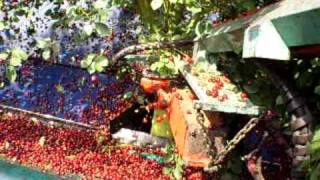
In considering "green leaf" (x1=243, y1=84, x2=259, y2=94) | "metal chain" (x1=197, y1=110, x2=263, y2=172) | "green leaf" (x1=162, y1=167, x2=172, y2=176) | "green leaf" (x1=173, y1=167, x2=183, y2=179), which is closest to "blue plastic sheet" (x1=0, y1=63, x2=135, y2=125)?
Answer: "green leaf" (x1=162, y1=167, x2=172, y2=176)

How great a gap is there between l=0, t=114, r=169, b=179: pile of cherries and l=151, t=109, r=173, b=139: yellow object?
59cm

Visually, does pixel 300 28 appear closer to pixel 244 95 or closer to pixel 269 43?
pixel 269 43

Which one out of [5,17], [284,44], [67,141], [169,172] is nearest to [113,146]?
[67,141]

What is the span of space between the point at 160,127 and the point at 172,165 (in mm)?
579

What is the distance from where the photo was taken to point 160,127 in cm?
625

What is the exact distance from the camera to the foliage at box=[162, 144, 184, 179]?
6.16 metres

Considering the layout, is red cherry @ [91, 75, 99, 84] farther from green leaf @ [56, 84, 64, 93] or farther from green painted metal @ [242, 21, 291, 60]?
green painted metal @ [242, 21, 291, 60]

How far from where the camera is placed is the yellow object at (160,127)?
5984 mm

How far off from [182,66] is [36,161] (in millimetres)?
2893

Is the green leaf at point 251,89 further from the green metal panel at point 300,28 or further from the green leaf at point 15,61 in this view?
the green leaf at point 15,61

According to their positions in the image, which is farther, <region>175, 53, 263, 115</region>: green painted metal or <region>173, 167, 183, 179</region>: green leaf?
<region>173, 167, 183, 179</region>: green leaf

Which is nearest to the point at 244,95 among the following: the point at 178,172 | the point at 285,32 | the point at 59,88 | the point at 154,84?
the point at 154,84

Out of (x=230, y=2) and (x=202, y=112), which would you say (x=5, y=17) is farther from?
(x=202, y=112)

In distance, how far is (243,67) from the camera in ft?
15.6
